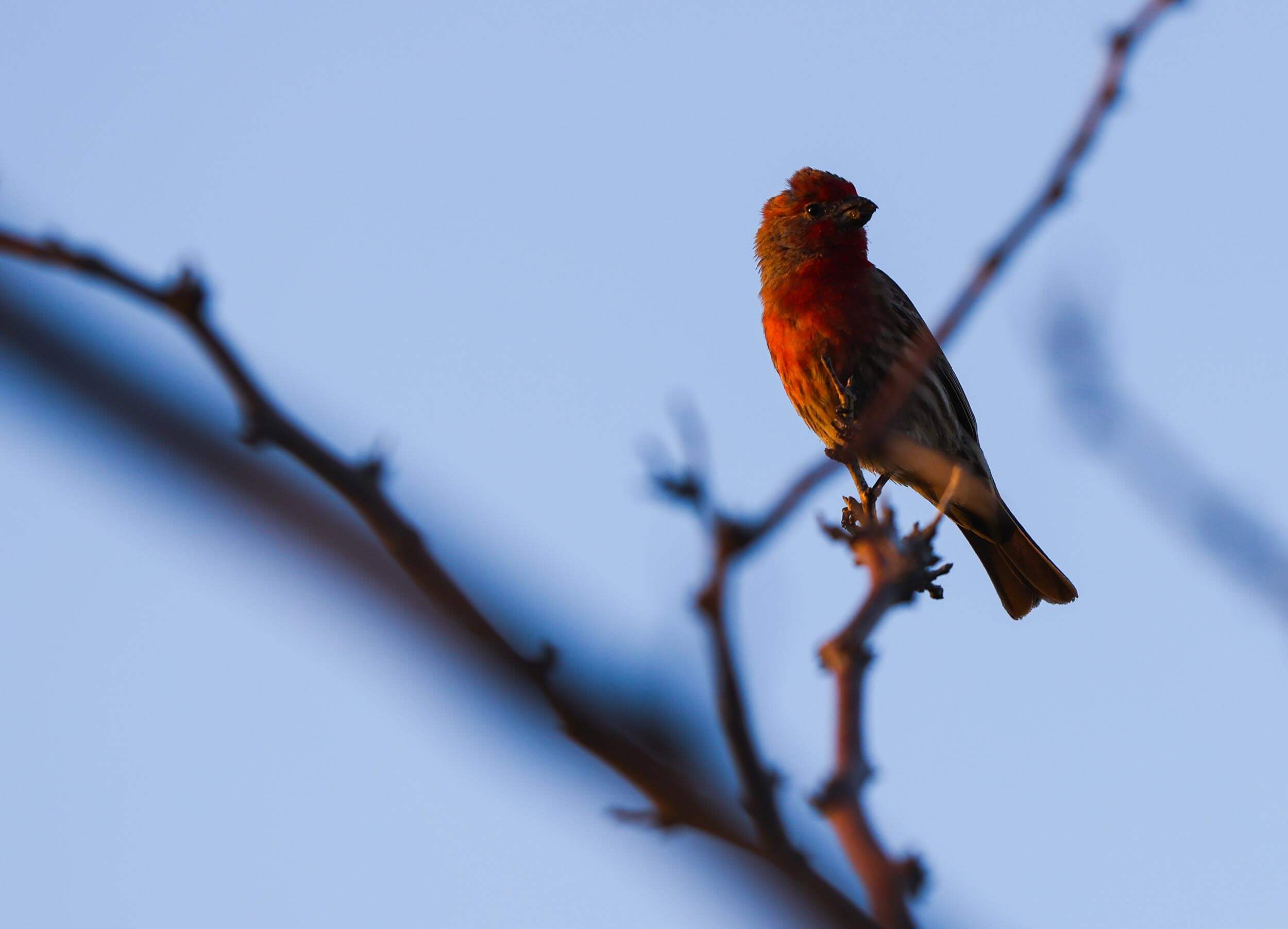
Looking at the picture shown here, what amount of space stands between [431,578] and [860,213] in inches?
404

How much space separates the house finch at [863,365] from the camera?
1012 centimetres

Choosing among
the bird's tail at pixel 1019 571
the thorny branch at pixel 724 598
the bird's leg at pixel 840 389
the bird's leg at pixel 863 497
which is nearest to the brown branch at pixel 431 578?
the thorny branch at pixel 724 598

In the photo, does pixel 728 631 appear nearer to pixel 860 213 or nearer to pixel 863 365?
pixel 863 365

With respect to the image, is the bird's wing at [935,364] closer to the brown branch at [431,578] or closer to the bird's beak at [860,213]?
the bird's beak at [860,213]

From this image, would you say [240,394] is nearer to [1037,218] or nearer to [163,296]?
[163,296]

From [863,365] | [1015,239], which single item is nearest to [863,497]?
[1015,239]

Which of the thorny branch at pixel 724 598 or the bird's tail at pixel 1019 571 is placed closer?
the thorny branch at pixel 724 598

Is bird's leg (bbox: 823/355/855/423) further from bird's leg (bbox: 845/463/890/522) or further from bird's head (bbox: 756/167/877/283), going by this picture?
bird's leg (bbox: 845/463/890/522)

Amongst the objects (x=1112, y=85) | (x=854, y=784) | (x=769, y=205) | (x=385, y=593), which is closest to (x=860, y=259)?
(x=769, y=205)

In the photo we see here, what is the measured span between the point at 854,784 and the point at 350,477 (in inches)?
31.0

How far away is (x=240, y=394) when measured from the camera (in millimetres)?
1233

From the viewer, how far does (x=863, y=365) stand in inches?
399

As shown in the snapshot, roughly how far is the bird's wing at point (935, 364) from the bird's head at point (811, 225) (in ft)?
1.04

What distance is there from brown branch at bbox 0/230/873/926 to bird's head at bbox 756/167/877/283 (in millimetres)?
9676
